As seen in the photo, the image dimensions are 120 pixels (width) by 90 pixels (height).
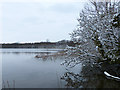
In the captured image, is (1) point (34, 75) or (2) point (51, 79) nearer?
(2) point (51, 79)

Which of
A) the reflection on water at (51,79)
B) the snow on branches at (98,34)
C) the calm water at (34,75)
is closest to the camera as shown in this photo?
the reflection on water at (51,79)

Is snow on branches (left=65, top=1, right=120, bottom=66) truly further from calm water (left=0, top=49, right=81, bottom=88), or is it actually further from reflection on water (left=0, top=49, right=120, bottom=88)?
calm water (left=0, top=49, right=81, bottom=88)

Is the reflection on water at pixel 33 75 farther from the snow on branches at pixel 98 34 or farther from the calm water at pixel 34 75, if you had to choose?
the snow on branches at pixel 98 34

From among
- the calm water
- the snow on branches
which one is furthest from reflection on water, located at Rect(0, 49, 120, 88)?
the snow on branches

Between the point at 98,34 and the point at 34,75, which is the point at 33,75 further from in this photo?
the point at 98,34

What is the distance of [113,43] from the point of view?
902 centimetres

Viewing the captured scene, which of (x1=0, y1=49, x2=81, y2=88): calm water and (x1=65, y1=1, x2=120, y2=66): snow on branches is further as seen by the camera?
(x1=65, y1=1, x2=120, y2=66): snow on branches

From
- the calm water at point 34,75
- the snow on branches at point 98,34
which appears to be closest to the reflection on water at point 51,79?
the calm water at point 34,75

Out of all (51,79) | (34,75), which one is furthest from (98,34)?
(34,75)

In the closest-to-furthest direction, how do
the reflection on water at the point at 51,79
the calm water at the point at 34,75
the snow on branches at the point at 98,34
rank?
the reflection on water at the point at 51,79 → the calm water at the point at 34,75 → the snow on branches at the point at 98,34

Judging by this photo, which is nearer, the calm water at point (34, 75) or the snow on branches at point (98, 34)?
the calm water at point (34, 75)

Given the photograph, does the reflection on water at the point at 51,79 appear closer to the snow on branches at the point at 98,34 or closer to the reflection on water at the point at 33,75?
the reflection on water at the point at 33,75

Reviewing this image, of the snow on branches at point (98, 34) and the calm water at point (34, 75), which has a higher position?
the snow on branches at point (98, 34)

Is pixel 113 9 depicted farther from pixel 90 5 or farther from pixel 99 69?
pixel 99 69
